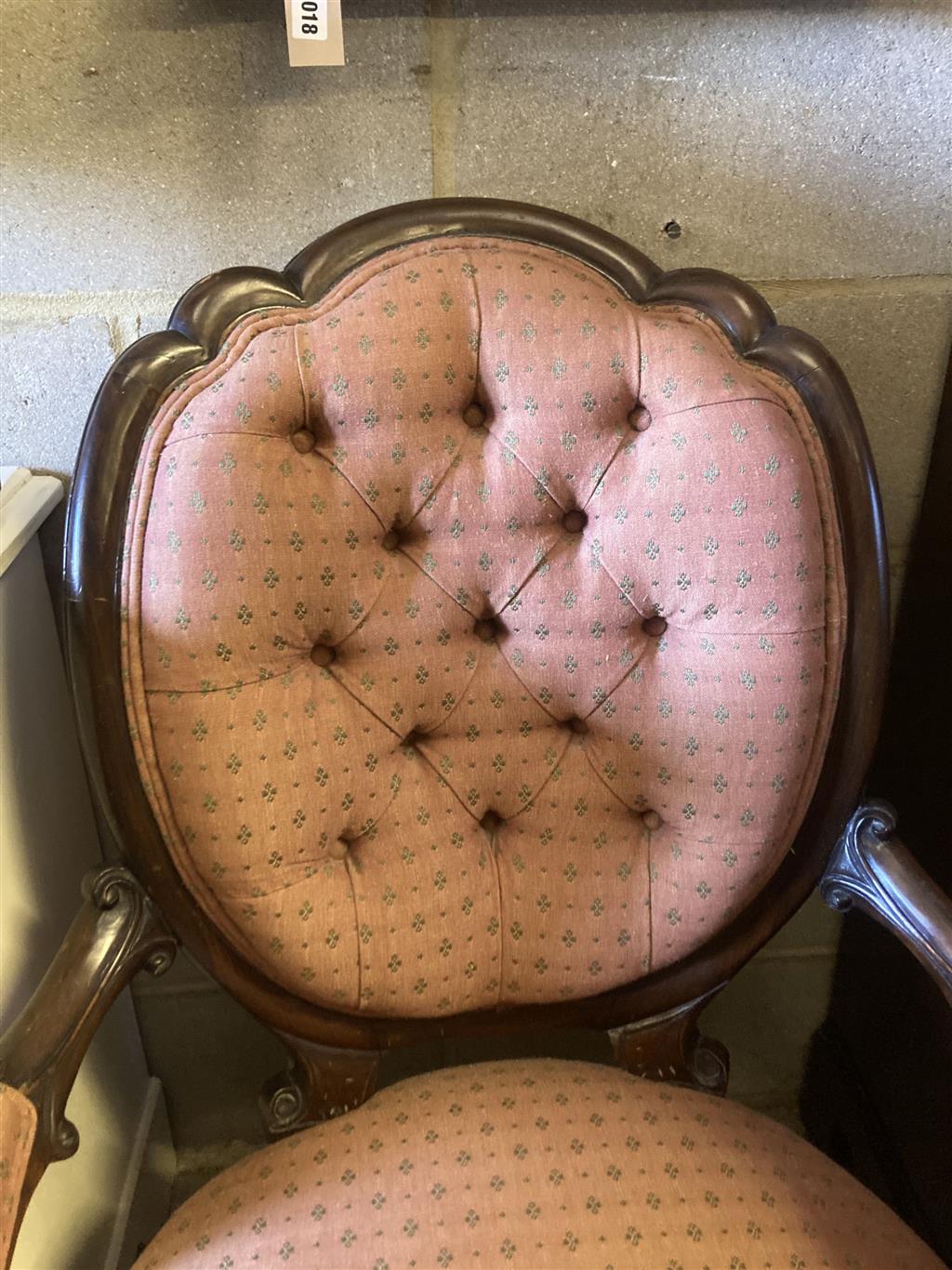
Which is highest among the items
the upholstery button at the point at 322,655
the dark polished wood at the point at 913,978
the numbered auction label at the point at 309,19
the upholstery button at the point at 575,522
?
the numbered auction label at the point at 309,19

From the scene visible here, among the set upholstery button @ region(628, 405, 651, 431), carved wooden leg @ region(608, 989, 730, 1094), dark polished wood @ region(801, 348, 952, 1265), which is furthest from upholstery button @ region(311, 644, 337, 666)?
dark polished wood @ region(801, 348, 952, 1265)

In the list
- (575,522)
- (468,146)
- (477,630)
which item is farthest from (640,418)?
(468,146)

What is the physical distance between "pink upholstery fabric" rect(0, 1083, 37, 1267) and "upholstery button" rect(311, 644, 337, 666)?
35 cm

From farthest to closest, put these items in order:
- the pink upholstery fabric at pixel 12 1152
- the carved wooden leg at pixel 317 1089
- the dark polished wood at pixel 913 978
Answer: the dark polished wood at pixel 913 978 → the carved wooden leg at pixel 317 1089 → the pink upholstery fabric at pixel 12 1152

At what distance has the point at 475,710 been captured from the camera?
0.80 metres

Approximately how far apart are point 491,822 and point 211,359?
0.43 meters

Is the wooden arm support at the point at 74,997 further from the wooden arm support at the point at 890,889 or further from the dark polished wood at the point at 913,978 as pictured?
the dark polished wood at the point at 913,978

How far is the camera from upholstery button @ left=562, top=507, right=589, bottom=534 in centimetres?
78

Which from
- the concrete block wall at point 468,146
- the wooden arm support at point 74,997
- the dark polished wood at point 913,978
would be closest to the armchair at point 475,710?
the wooden arm support at point 74,997

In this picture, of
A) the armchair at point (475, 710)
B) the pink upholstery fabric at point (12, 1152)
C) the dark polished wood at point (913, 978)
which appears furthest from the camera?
the dark polished wood at point (913, 978)

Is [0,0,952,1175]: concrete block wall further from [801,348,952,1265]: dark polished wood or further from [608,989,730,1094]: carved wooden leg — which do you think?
[608,989,730,1094]: carved wooden leg

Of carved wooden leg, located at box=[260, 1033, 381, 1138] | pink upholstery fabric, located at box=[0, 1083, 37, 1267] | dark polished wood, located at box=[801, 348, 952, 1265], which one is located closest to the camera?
pink upholstery fabric, located at box=[0, 1083, 37, 1267]

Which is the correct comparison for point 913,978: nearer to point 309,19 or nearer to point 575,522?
point 575,522

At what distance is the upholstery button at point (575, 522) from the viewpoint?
0.78 m
